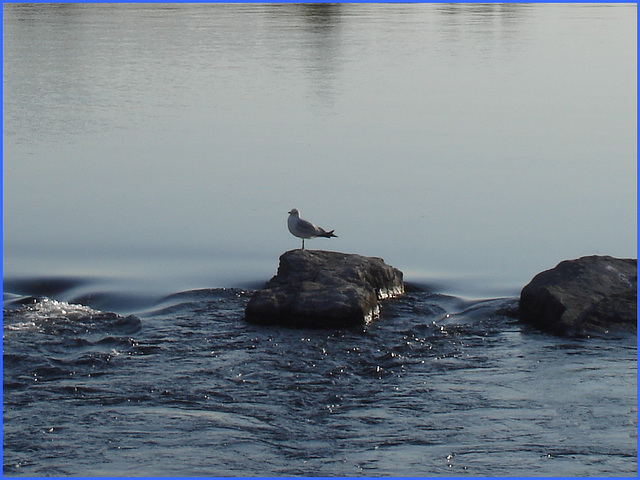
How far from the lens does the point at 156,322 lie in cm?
906

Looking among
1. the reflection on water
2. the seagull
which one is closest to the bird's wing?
the seagull

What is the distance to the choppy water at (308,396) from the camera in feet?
20.9

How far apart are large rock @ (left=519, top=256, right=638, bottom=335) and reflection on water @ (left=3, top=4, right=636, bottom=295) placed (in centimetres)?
105

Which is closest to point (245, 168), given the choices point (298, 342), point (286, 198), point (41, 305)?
point (286, 198)

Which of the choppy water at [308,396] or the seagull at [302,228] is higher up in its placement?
the seagull at [302,228]

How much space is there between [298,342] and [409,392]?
4.30 feet

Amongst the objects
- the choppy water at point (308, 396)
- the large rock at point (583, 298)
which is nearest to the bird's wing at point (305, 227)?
the choppy water at point (308, 396)

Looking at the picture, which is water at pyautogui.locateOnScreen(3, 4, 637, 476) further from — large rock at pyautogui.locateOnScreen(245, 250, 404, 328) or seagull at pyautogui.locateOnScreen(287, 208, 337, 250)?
seagull at pyautogui.locateOnScreen(287, 208, 337, 250)

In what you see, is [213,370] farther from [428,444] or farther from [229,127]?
[229,127]

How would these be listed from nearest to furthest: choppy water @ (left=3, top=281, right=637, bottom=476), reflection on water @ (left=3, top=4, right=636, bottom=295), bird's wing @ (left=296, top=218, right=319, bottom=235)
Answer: choppy water @ (left=3, top=281, right=637, bottom=476) → bird's wing @ (left=296, top=218, right=319, bottom=235) → reflection on water @ (left=3, top=4, right=636, bottom=295)

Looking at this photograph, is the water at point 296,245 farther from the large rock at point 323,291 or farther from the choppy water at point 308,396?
the large rock at point 323,291

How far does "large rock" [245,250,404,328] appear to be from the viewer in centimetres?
880

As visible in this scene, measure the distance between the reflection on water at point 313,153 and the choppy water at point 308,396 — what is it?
179 centimetres

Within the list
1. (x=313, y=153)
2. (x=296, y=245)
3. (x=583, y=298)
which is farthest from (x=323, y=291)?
(x=313, y=153)
